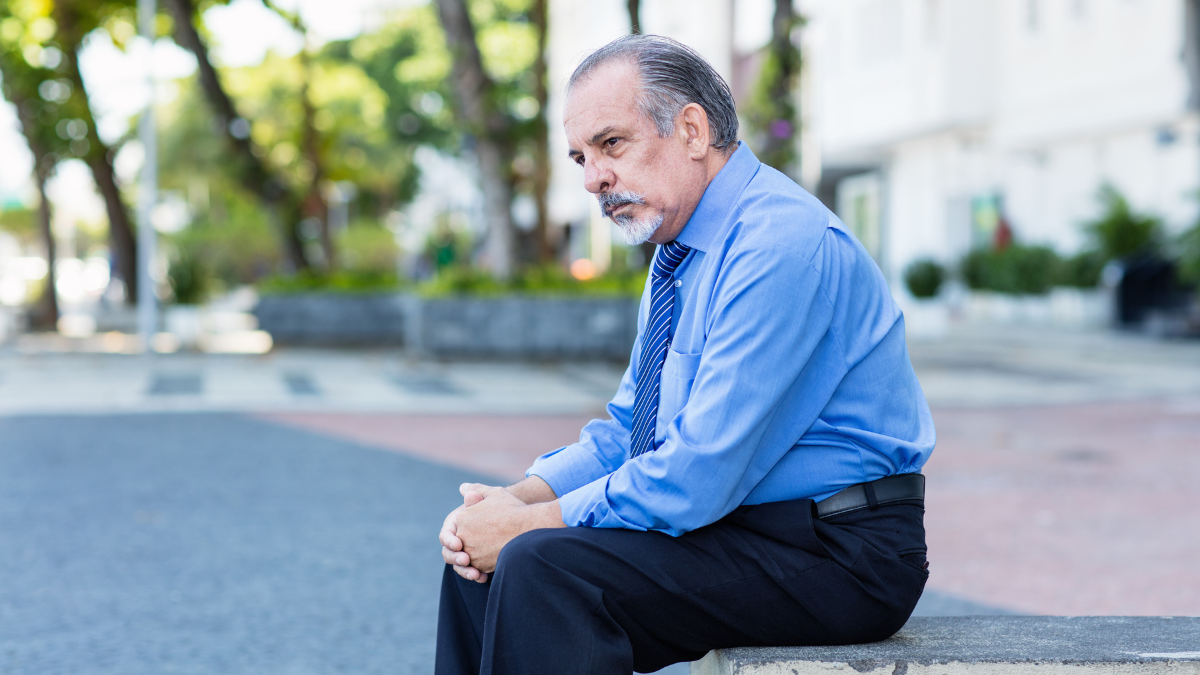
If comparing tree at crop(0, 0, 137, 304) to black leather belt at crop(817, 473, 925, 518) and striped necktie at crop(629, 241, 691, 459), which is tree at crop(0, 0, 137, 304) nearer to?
striped necktie at crop(629, 241, 691, 459)

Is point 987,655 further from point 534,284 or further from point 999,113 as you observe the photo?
point 999,113

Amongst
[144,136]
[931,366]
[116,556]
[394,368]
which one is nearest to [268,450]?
[116,556]

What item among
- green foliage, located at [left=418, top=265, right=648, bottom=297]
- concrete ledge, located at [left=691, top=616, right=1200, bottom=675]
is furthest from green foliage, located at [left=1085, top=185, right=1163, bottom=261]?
concrete ledge, located at [left=691, top=616, right=1200, bottom=675]

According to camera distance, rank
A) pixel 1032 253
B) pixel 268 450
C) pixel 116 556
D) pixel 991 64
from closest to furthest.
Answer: pixel 116 556 < pixel 268 450 < pixel 1032 253 < pixel 991 64

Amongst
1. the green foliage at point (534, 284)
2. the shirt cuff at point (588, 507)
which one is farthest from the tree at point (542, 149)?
the shirt cuff at point (588, 507)

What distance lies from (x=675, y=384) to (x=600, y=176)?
414 mm

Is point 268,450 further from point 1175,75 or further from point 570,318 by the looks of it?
point 1175,75

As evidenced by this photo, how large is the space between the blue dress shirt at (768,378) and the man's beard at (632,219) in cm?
8

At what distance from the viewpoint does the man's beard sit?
95.2 inches

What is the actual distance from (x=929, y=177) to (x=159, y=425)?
949 inches

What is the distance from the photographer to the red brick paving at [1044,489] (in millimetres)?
5051

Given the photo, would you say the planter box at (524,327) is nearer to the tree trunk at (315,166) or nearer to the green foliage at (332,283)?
the green foliage at (332,283)

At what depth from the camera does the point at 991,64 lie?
89.0 feet

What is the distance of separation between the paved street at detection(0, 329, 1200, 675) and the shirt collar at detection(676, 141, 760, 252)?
6.61 ft
